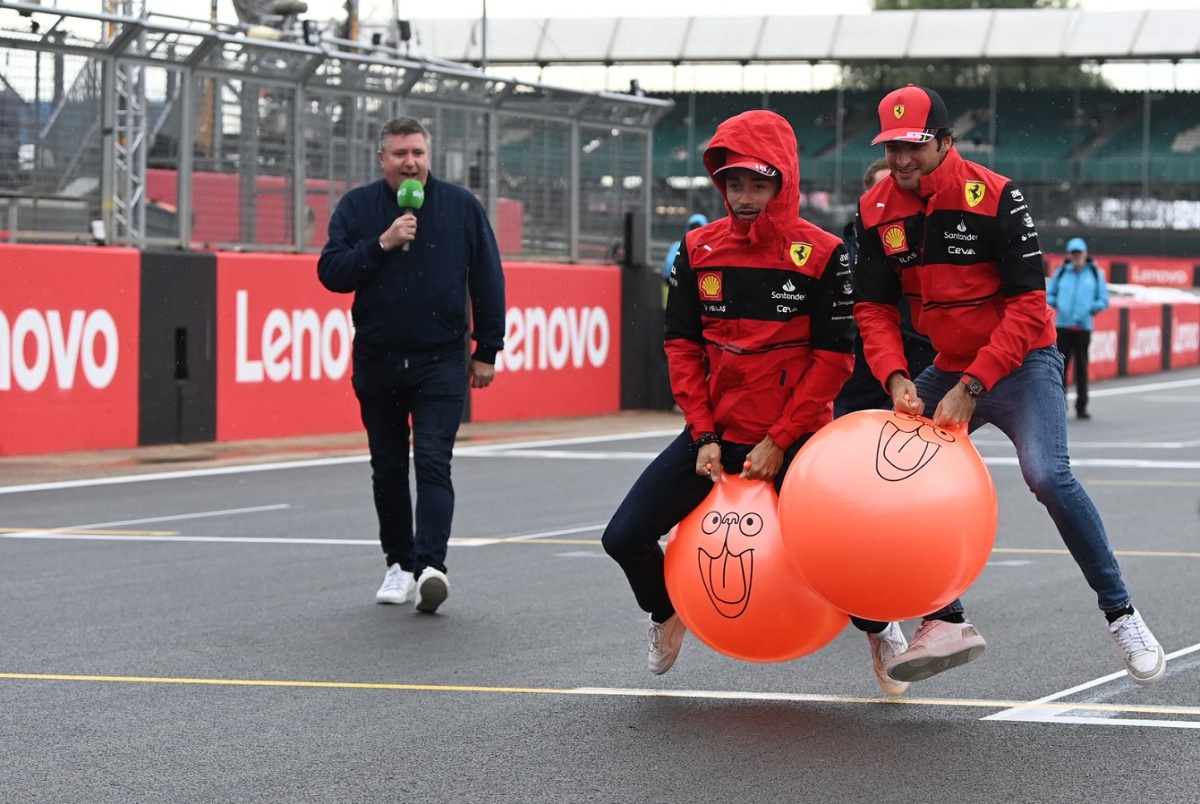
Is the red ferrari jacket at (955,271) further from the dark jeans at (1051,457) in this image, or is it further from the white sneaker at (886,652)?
the white sneaker at (886,652)

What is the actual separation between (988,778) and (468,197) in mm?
3741

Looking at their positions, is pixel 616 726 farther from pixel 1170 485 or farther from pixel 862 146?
pixel 862 146

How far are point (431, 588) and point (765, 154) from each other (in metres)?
2.63

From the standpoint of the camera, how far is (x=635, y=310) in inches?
792

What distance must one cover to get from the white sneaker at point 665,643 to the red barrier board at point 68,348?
8.69 meters

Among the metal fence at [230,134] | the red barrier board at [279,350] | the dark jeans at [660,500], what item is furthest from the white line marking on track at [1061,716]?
the red barrier board at [279,350]

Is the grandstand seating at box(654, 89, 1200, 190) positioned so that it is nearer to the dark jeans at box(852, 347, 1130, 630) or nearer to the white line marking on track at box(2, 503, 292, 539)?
the white line marking on track at box(2, 503, 292, 539)

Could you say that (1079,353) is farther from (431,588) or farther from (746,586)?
(746,586)

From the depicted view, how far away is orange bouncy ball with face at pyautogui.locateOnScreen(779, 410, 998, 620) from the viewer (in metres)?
4.96

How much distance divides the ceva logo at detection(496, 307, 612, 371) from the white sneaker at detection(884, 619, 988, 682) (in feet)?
40.7

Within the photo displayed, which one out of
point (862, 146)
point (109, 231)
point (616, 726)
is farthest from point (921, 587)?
point (862, 146)

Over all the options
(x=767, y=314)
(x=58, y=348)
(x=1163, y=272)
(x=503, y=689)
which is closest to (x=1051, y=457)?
(x=767, y=314)

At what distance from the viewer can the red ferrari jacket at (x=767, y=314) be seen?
18.0ft

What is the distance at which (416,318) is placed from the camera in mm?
7430
